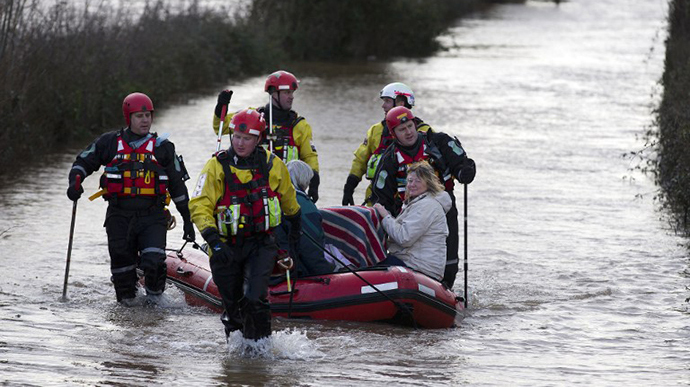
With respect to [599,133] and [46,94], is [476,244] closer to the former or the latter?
[46,94]

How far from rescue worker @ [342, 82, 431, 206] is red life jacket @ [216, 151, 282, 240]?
2.80 m

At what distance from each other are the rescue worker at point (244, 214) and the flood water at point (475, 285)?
35 cm

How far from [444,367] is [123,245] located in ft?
9.48

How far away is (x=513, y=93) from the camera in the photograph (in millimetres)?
28422

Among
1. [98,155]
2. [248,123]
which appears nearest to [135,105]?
[98,155]

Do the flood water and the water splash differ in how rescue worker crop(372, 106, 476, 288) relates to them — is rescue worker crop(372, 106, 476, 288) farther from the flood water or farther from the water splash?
the water splash

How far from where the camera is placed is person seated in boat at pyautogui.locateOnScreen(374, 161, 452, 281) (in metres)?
9.58

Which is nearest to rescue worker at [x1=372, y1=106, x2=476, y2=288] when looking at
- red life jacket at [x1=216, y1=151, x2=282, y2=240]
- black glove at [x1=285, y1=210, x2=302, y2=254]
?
black glove at [x1=285, y1=210, x2=302, y2=254]

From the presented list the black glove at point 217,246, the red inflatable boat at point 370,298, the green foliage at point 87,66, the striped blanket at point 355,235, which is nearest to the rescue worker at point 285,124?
the striped blanket at point 355,235

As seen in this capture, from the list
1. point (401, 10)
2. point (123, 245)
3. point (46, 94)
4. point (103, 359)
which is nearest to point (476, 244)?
point (123, 245)

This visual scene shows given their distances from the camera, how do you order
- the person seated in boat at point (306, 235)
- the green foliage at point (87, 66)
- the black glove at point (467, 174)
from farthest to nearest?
the green foliage at point (87, 66) < the black glove at point (467, 174) < the person seated in boat at point (306, 235)

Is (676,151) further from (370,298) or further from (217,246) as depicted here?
(217,246)

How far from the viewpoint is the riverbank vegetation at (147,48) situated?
16797 mm

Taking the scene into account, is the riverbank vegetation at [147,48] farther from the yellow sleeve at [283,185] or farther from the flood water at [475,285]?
the yellow sleeve at [283,185]
